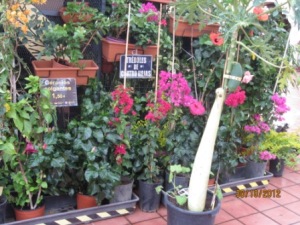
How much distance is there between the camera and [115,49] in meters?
2.86

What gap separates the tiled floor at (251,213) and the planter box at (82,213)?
5cm

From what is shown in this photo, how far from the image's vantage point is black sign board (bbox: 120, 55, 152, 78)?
287cm

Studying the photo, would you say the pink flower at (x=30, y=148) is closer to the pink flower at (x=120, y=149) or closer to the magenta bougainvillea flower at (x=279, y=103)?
the pink flower at (x=120, y=149)

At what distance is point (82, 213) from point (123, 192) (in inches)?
14.0

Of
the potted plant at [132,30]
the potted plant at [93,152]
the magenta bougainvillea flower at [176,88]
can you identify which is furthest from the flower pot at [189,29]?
the potted plant at [93,152]

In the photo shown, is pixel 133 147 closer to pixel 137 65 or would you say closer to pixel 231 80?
pixel 137 65

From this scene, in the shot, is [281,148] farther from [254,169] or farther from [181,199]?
[181,199]

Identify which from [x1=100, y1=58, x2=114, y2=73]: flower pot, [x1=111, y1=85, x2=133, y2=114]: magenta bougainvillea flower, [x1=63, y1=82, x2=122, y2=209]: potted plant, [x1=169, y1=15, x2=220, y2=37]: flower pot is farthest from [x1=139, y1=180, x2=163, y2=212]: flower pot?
[x1=169, y1=15, x2=220, y2=37]: flower pot

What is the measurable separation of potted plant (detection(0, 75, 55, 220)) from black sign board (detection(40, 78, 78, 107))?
12 centimetres

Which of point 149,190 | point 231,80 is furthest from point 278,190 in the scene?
point 231,80

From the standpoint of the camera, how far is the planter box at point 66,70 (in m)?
2.56

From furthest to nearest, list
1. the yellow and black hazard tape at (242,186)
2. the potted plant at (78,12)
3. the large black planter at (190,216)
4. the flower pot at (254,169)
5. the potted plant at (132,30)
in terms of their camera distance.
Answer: the flower pot at (254,169), the yellow and black hazard tape at (242,186), the potted plant at (132,30), the potted plant at (78,12), the large black planter at (190,216)

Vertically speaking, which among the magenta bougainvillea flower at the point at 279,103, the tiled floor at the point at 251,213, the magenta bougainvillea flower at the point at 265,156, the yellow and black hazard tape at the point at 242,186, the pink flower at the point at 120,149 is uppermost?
the magenta bougainvillea flower at the point at 279,103
